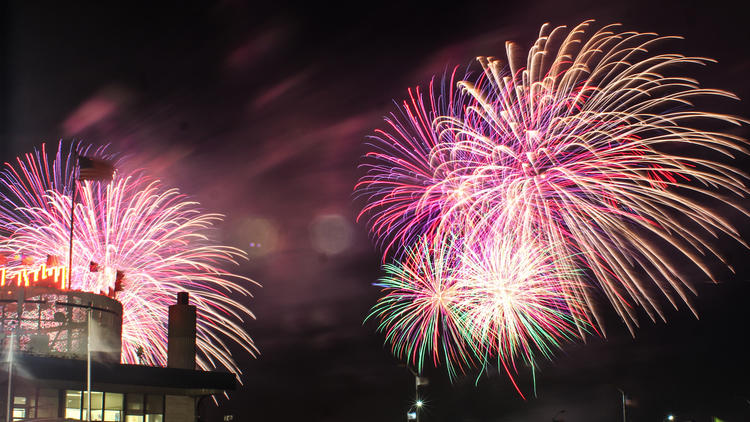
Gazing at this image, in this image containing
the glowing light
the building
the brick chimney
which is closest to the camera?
the building

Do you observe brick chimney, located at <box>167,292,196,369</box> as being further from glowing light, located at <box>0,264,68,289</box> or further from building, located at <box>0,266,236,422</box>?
glowing light, located at <box>0,264,68,289</box>

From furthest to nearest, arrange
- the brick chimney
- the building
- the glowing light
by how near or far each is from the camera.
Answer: the brick chimney → the glowing light → the building

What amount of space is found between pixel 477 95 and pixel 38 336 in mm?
27545

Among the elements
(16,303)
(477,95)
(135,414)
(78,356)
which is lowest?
(135,414)

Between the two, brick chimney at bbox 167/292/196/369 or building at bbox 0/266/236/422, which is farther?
brick chimney at bbox 167/292/196/369

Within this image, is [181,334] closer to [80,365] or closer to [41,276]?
[41,276]

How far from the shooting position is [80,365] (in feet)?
122

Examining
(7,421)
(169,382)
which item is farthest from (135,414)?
(7,421)

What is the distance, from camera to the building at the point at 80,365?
3578 cm

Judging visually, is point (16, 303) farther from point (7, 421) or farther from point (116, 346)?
point (7, 421)

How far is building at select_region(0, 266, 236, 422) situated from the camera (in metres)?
35.8

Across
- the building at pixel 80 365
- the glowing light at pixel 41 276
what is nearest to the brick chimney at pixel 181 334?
the building at pixel 80 365

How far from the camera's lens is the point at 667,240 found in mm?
33969

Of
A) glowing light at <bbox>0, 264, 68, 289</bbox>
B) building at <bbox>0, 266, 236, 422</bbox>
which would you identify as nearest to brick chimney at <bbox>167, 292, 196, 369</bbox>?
building at <bbox>0, 266, 236, 422</bbox>
